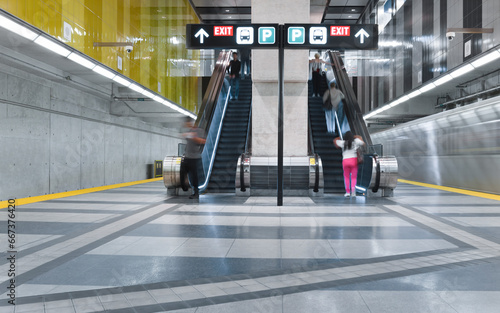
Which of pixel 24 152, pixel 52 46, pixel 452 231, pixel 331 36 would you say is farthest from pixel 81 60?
pixel 452 231

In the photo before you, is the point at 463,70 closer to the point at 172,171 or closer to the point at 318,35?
the point at 318,35

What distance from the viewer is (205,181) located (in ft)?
34.1

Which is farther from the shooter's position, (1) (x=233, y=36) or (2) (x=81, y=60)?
(2) (x=81, y=60)

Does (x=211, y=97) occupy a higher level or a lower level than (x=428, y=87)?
lower

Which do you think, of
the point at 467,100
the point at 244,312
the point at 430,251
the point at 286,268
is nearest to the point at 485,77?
the point at 467,100

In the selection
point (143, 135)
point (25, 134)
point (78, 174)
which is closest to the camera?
point (25, 134)

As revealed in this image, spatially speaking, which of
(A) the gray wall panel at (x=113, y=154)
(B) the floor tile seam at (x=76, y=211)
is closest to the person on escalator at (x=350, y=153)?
(B) the floor tile seam at (x=76, y=211)

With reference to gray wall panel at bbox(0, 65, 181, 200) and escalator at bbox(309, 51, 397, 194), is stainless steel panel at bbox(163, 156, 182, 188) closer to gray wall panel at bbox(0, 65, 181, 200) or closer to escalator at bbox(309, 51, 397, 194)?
gray wall panel at bbox(0, 65, 181, 200)

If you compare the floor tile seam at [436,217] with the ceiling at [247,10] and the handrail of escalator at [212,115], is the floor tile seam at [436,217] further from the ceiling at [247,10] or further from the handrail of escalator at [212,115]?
the ceiling at [247,10]

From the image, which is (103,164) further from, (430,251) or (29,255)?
(430,251)

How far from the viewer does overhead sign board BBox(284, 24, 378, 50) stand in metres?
7.50

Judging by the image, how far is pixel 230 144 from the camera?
12.3m

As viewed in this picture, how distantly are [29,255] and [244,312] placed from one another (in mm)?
2642

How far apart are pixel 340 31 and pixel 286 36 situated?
1065mm
